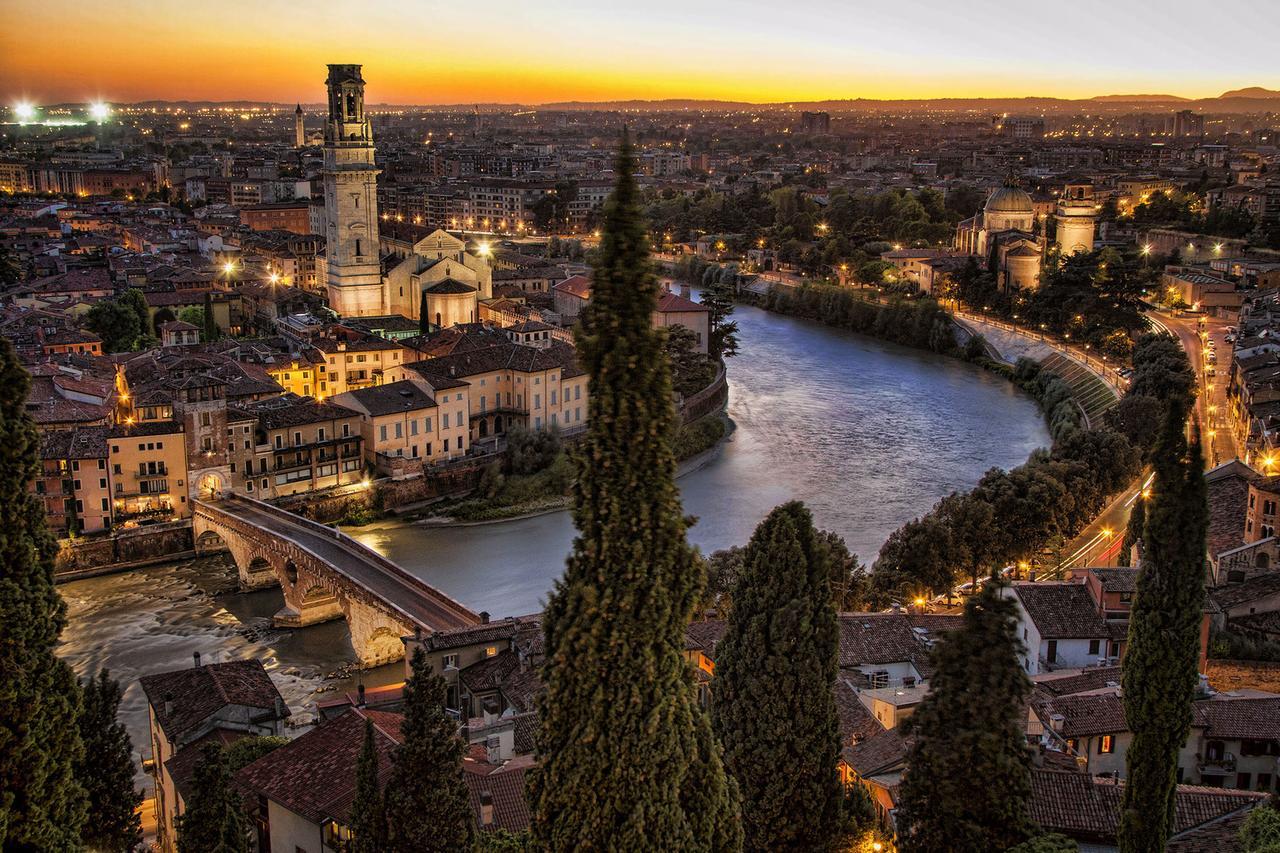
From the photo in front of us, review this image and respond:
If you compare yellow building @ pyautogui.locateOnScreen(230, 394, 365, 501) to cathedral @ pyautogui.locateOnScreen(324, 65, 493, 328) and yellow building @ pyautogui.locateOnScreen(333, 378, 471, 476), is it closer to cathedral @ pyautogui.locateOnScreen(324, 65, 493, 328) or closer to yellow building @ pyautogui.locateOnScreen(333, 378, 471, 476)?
yellow building @ pyautogui.locateOnScreen(333, 378, 471, 476)

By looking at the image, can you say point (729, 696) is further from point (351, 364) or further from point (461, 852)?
point (351, 364)

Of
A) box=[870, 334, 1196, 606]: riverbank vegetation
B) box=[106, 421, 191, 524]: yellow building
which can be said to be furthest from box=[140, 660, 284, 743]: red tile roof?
box=[106, 421, 191, 524]: yellow building

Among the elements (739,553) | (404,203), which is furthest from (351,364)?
(404,203)

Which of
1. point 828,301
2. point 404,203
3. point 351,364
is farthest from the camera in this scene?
point 404,203

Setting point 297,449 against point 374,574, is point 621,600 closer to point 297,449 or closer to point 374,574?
point 374,574

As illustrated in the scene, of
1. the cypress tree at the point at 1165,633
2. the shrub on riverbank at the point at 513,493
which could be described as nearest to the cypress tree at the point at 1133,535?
the cypress tree at the point at 1165,633

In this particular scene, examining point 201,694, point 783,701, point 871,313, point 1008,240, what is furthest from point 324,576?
point 1008,240
